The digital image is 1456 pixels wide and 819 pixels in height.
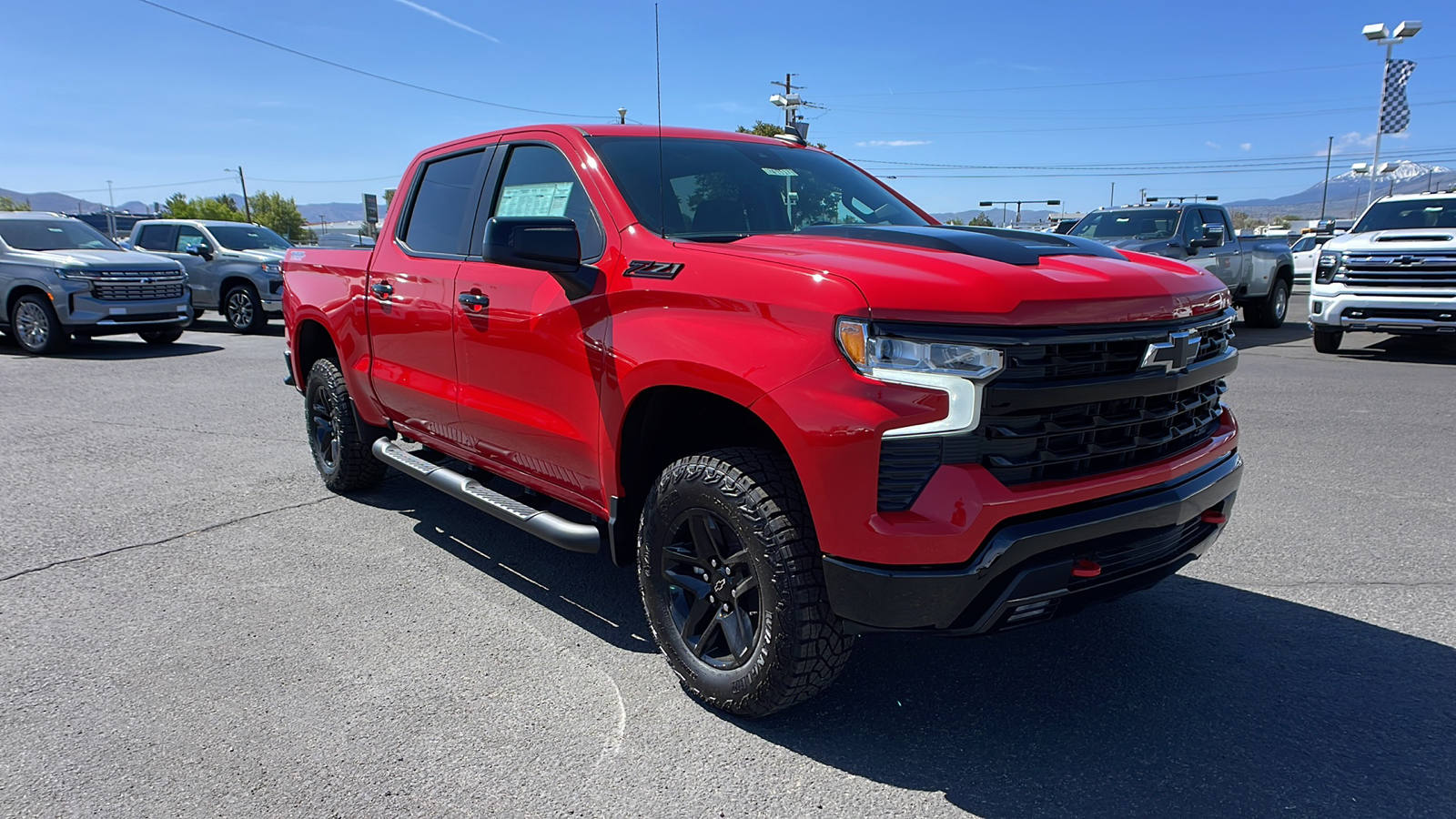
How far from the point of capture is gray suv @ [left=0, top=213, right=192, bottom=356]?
1232 centimetres

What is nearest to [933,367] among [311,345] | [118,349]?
[311,345]

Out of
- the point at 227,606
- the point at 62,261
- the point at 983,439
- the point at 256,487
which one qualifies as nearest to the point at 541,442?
the point at 227,606

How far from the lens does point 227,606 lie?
3.88 meters

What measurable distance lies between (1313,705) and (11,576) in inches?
207

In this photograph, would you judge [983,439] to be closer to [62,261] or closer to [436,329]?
[436,329]

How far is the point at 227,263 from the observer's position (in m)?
15.8

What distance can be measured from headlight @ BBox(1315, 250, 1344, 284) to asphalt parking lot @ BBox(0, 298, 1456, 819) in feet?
22.7

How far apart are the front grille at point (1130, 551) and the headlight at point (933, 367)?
56 centimetres

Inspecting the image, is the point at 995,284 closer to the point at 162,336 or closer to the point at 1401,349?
the point at 1401,349

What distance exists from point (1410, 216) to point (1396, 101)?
24.1 meters

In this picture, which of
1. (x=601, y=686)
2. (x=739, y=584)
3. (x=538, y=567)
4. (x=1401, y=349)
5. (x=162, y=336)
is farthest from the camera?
(x=162, y=336)

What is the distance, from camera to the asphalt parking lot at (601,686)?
259 cm

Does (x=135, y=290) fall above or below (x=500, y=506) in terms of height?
above

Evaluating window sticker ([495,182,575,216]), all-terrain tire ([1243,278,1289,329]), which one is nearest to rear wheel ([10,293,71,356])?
window sticker ([495,182,575,216])
